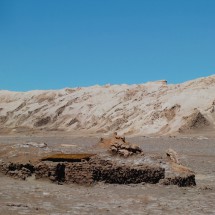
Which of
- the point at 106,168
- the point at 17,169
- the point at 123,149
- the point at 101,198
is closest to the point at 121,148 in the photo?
the point at 123,149

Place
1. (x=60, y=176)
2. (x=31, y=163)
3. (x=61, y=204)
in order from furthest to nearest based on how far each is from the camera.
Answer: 1. (x=31, y=163)
2. (x=60, y=176)
3. (x=61, y=204)

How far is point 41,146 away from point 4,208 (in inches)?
428

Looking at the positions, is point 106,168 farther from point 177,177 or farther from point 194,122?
point 194,122

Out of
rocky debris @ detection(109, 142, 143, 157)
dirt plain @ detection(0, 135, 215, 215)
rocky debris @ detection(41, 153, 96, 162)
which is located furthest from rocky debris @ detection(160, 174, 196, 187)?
rocky debris @ detection(41, 153, 96, 162)

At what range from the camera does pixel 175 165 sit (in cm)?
1755

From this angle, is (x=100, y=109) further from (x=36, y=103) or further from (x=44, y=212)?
(x=44, y=212)

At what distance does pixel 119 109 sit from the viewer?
93.9m

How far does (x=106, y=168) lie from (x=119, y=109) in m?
77.9

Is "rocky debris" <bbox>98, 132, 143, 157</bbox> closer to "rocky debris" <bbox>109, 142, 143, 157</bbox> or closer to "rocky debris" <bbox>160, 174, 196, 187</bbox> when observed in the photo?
"rocky debris" <bbox>109, 142, 143, 157</bbox>

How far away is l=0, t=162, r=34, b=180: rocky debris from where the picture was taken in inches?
646

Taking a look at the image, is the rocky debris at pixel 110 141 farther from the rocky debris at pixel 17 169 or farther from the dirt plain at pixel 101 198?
the rocky debris at pixel 17 169

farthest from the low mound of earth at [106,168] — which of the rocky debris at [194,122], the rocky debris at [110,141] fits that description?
the rocky debris at [194,122]

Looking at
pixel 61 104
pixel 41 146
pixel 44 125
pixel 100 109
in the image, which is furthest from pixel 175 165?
pixel 61 104

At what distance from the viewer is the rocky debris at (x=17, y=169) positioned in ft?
53.9
